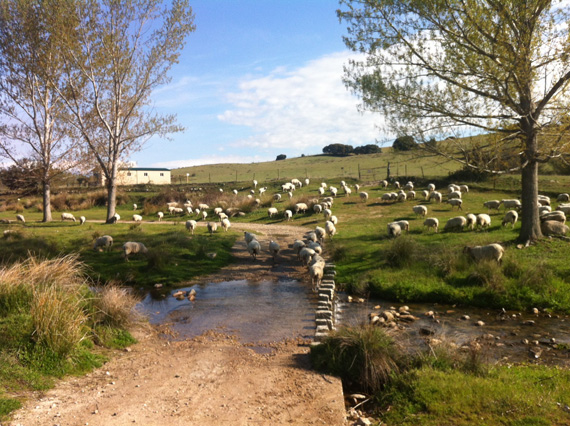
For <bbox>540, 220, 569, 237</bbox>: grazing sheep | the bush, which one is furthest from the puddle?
<bbox>540, 220, 569, 237</bbox>: grazing sheep

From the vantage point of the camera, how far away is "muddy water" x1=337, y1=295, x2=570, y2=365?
848 centimetres

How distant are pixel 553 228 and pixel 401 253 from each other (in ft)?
23.5

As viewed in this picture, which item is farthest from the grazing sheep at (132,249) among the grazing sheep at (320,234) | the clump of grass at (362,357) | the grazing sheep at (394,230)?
the clump of grass at (362,357)

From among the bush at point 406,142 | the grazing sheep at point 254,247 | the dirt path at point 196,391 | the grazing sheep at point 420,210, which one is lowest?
the dirt path at point 196,391

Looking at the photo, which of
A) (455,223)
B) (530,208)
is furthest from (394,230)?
(530,208)

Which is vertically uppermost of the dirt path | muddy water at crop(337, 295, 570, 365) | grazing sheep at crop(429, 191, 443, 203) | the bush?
the bush

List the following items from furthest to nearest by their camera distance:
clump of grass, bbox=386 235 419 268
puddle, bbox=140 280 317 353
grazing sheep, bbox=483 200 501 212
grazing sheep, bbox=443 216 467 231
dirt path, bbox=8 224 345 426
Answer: grazing sheep, bbox=483 200 501 212 → grazing sheep, bbox=443 216 467 231 → clump of grass, bbox=386 235 419 268 → puddle, bbox=140 280 317 353 → dirt path, bbox=8 224 345 426

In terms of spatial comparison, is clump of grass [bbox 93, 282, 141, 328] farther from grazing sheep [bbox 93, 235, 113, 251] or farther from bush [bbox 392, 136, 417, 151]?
bush [bbox 392, 136, 417, 151]

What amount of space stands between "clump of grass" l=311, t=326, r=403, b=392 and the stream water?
696 millimetres

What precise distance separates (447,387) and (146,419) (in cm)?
452

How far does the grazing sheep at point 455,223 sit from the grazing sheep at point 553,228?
12.8ft

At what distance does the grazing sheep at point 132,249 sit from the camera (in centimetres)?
1752

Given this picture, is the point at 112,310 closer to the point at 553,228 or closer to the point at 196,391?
the point at 196,391

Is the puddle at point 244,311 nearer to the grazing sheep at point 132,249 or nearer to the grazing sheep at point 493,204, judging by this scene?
the grazing sheep at point 132,249
